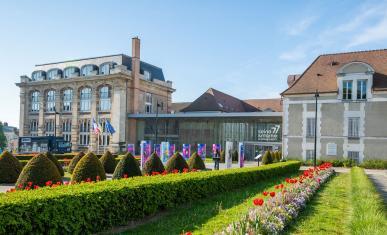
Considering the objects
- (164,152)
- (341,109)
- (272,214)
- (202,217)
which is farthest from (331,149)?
(272,214)

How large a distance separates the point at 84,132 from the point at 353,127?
1640 inches

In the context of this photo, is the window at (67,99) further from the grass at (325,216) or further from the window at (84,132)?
the grass at (325,216)

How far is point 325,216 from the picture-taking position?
375 inches

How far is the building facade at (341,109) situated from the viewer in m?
32.8

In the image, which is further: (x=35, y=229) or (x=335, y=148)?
(x=335, y=148)

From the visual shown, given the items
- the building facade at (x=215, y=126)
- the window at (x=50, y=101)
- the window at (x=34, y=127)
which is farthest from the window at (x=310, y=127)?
the window at (x=34, y=127)

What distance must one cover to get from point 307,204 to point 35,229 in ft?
27.3

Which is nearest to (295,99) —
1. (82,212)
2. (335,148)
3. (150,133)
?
(335,148)

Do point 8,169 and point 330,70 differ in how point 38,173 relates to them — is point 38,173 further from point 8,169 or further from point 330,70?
point 330,70

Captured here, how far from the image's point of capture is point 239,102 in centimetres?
6619

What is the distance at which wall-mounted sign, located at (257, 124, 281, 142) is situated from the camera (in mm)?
43781

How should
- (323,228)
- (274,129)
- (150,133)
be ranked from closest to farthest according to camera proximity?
1. (323,228)
2. (274,129)
3. (150,133)

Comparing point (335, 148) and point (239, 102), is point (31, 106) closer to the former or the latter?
point (239, 102)

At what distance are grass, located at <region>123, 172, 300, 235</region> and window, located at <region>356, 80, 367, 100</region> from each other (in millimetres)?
25180
